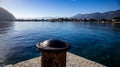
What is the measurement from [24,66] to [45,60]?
4.25 m

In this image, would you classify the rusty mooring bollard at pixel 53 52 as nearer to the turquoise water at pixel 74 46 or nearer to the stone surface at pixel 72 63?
the stone surface at pixel 72 63

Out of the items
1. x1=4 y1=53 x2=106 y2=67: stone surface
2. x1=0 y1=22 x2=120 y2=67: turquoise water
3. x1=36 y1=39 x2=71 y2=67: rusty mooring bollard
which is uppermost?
x1=36 y1=39 x2=71 y2=67: rusty mooring bollard

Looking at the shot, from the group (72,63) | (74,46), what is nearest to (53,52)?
(72,63)

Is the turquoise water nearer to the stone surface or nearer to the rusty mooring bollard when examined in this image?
the stone surface

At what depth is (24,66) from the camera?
688 centimetres

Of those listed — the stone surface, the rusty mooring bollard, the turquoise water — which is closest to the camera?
the rusty mooring bollard

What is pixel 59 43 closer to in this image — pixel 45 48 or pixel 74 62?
pixel 45 48

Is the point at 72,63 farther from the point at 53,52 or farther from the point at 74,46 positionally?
the point at 74,46

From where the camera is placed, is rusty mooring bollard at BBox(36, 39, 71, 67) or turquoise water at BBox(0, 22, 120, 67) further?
turquoise water at BBox(0, 22, 120, 67)

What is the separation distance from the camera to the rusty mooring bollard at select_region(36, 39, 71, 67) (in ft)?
9.82

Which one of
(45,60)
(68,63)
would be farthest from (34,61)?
(45,60)

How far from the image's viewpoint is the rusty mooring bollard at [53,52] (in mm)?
2994

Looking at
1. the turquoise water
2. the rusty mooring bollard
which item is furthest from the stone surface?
the rusty mooring bollard

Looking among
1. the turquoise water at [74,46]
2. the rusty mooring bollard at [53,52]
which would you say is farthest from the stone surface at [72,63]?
the rusty mooring bollard at [53,52]
